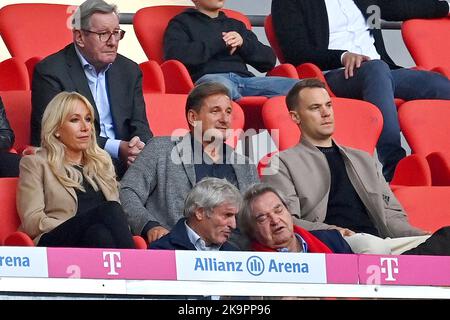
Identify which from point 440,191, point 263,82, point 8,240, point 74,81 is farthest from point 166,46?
point 8,240

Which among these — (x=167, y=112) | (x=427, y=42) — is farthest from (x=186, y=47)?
(x=427, y=42)

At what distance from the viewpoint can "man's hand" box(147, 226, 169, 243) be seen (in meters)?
5.59

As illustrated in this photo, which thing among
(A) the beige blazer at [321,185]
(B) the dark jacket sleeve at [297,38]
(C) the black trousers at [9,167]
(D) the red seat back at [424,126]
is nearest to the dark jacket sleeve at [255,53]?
(B) the dark jacket sleeve at [297,38]

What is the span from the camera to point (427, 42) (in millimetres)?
7738

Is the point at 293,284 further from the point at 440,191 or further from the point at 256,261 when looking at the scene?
the point at 440,191

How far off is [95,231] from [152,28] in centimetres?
194

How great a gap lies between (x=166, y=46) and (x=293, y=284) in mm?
2056

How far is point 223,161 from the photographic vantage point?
597 cm

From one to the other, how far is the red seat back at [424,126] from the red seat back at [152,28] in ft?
3.38

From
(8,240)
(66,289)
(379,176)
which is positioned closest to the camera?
(66,289)

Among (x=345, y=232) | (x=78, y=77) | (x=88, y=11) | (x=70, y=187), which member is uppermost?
(x=88, y=11)

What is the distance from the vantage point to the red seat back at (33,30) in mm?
6945

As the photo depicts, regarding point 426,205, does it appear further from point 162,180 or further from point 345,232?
point 162,180
